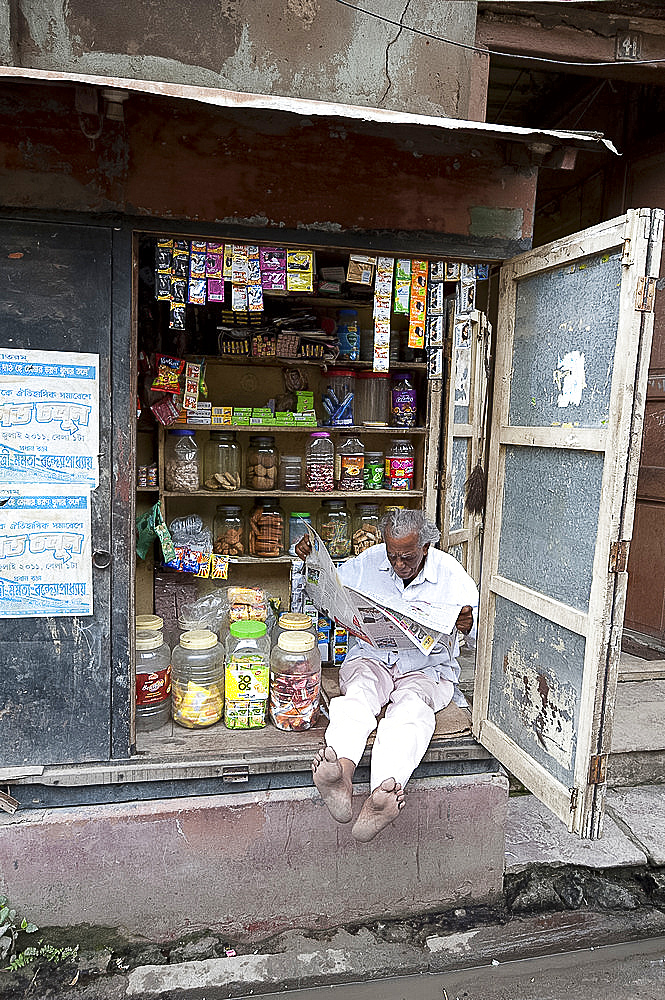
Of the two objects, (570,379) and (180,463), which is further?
(180,463)

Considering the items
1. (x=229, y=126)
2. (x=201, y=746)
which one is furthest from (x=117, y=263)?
(x=201, y=746)

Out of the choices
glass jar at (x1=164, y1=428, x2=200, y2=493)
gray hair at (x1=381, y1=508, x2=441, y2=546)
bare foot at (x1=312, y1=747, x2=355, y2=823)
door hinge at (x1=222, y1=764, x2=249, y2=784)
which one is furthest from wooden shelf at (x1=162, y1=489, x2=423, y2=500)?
bare foot at (x1=312, y1=747, x2=355, y2=823)

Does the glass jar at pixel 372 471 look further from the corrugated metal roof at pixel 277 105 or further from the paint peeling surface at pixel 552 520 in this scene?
the corrugated metal roof at pixel 277 105

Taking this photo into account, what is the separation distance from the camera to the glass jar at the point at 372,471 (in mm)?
4117

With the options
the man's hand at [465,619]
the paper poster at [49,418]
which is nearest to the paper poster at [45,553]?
the paper poster at [49,418]

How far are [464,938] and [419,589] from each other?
1274 mm

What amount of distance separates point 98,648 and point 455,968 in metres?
1.65

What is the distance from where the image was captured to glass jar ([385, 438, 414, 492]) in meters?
4.15

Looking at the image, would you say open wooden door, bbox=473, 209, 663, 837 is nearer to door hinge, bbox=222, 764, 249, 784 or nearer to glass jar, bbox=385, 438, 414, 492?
door hinge, bbox=222, 764, 249, 784

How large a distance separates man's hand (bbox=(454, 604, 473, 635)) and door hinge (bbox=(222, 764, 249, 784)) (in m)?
1.02

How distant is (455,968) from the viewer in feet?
7.38

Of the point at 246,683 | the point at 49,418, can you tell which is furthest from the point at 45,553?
the point at 246,683

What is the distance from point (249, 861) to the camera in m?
2.36

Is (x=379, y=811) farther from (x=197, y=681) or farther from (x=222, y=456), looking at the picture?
(x=222, y=456)
